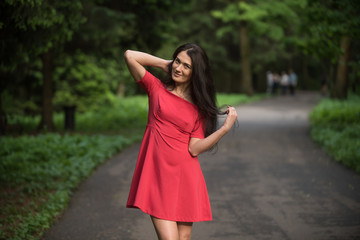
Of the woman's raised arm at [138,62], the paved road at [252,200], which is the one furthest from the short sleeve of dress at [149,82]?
the paved road at [252,200]

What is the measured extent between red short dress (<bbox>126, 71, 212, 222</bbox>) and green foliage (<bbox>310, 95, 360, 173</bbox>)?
19.9 feet

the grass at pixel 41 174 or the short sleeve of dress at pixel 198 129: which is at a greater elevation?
the short sleeve of dress at pixel 198 129

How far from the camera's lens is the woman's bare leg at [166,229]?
3.13m

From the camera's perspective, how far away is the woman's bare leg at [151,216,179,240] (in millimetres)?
3131

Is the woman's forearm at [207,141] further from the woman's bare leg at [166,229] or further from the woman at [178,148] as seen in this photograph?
the woman's bare leg at [166,229]

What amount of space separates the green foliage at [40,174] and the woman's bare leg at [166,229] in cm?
239

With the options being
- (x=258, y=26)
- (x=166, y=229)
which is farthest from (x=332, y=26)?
(x=258, y=26)

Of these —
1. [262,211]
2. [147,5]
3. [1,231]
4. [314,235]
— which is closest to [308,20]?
[147,5]

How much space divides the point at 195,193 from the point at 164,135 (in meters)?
0.47

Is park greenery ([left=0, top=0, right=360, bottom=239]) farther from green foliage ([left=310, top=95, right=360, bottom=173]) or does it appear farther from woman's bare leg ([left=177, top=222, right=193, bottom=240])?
woman's bare leg ([left=177, top=222, right=193, bottom=240])

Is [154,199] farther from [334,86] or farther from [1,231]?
[334,86]

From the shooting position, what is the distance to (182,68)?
324cm

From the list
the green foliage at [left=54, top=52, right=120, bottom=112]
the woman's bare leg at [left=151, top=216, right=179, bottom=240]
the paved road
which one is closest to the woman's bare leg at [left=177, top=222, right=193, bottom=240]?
the woman's bare leg at [left=151, top=216, right=179, bottom=240]

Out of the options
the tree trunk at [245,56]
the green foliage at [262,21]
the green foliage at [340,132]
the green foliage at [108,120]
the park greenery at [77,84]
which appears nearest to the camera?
the park greenery at [77,84]
